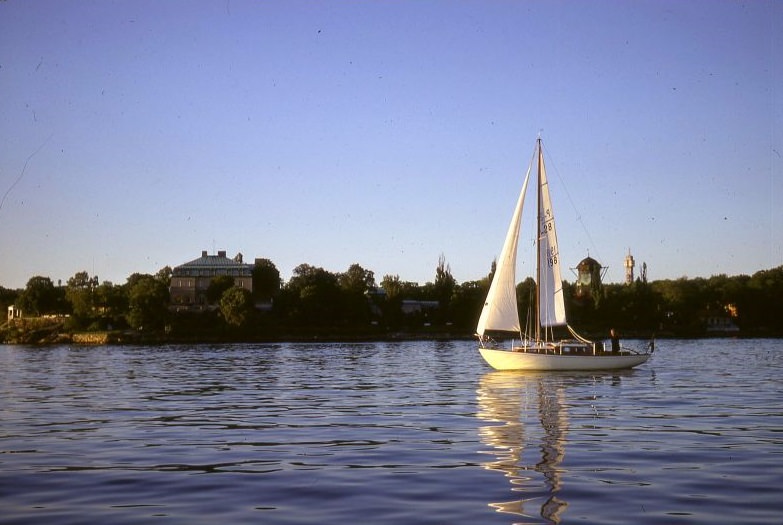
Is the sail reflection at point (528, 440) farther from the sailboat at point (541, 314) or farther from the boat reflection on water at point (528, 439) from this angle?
the sailboat at point (541, 314)

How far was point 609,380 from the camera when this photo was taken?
50875 millimetres

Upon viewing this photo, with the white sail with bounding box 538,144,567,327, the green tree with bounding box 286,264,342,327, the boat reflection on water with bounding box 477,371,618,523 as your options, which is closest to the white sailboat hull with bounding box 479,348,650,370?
the white sail with bounding box 538,144,567,327

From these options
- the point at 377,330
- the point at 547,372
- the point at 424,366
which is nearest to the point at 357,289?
the point at 377,330

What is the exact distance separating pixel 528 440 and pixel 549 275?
4008 centimetres

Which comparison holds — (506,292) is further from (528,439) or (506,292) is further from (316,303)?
(316,303)

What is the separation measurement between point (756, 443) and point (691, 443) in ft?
5.32

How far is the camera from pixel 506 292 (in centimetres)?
6197

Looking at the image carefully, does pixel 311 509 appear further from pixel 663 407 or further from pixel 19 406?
pixel 19 406

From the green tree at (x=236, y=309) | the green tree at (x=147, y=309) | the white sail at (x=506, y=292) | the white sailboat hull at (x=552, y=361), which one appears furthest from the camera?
the green tree at (x=147, y=309)

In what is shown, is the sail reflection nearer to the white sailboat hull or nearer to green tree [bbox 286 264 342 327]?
the white sailboat hull

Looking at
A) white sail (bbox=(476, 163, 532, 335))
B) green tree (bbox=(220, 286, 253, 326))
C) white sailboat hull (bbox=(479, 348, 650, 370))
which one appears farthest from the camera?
green tree (bbox=(220, 286, 253, 326))

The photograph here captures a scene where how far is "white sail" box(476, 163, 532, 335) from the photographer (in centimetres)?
6131

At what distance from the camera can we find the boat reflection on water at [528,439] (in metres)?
15.9

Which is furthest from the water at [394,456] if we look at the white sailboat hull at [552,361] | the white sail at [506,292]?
the white sail at [506,292]
